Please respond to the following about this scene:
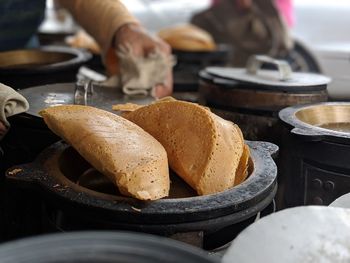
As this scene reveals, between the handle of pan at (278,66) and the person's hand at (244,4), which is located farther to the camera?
the person's hand at (244,4)

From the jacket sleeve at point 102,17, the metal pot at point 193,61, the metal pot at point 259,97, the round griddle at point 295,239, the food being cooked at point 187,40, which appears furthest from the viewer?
the food being cooked at point 187,40

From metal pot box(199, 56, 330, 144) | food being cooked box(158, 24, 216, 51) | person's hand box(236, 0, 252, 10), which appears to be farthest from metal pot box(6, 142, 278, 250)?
person's hand box(236, 0, 252, 10)

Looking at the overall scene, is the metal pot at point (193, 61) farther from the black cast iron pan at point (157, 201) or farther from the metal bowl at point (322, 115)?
the black cast iron pan at point (157, 201)

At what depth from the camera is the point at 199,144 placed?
1.04 meters

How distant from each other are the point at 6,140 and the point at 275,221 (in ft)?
2.71

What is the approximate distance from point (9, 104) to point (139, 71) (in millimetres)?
616

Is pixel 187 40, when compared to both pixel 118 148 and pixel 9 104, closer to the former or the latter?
pixel 9 104

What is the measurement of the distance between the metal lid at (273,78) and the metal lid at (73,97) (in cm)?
35

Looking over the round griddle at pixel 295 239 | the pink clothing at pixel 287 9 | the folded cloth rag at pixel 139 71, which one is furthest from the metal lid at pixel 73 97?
the pink clothing at pixel 287 9

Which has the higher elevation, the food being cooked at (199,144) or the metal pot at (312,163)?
the food being cooked at (199,144)

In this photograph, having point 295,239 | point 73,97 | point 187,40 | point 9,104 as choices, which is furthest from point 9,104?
point 187,40

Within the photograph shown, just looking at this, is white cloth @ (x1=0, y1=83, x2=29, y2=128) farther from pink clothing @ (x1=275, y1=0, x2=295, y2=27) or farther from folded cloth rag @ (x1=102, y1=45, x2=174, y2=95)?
pink clothing @ (x1=275, y1=0, x2=295, y2=27)

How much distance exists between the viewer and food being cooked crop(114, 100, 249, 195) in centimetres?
102

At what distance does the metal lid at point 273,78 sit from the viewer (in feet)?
5.54
